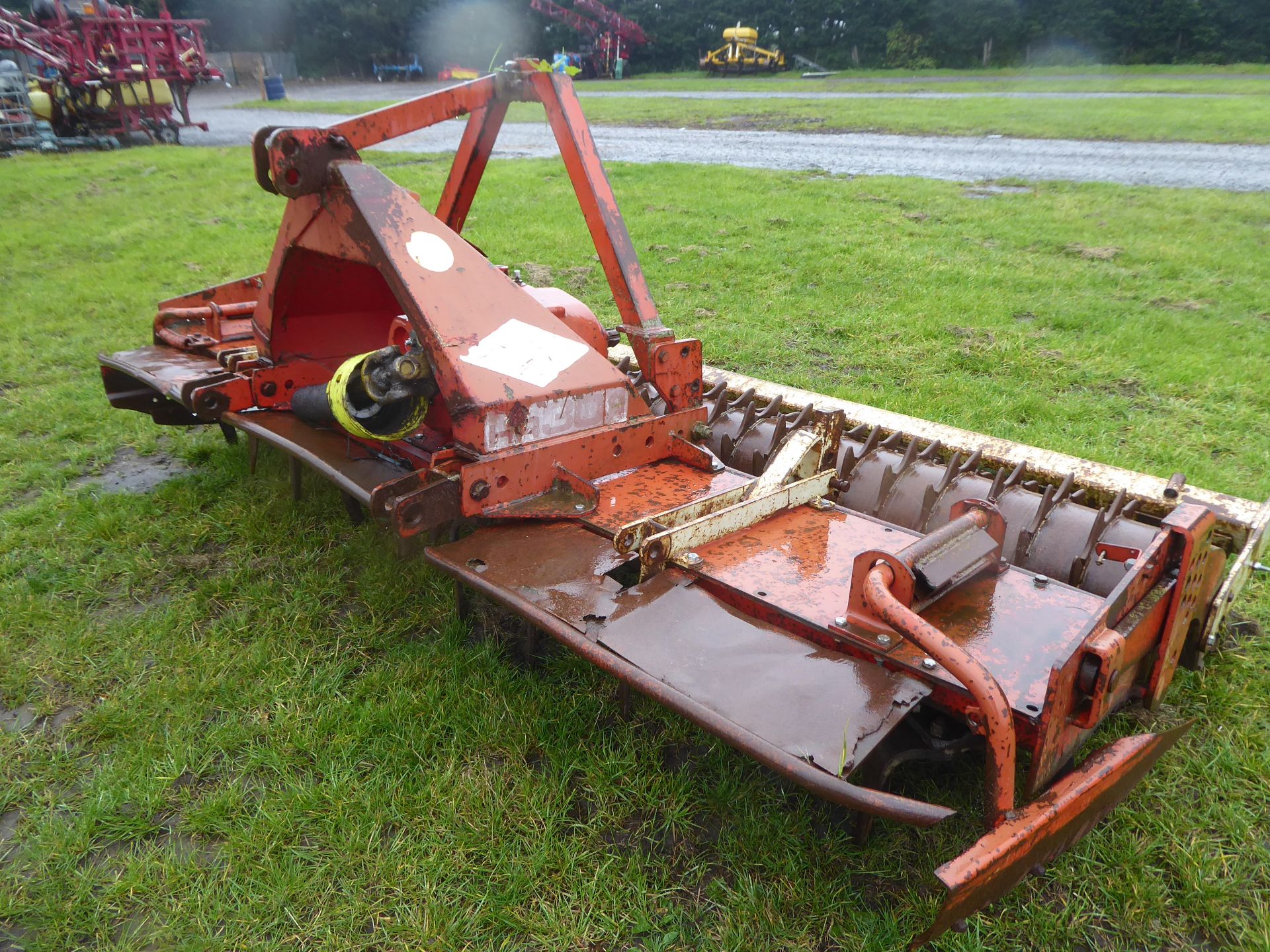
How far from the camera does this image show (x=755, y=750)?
182 cm

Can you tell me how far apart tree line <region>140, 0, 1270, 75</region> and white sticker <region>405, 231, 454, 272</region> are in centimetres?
3034

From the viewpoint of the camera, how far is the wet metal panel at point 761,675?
1876 millimetres

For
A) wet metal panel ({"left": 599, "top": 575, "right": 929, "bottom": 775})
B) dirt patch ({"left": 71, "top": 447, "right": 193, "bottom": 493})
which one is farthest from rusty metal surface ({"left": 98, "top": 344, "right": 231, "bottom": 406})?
wet metal panel ({"left": 599, "top": 575, "right": 929, "bottom": 775})

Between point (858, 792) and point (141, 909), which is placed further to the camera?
point (141, 909)

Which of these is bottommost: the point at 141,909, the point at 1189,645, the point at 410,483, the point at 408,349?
the point at 141,909

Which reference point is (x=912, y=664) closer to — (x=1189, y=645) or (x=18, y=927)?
(x=1189, y=645)

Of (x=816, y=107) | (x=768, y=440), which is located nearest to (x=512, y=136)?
(x=816, y=107)

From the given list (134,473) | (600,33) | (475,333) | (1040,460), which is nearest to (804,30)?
(600,33)

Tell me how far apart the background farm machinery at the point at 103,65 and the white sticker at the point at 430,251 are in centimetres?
1583

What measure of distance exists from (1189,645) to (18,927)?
3.15 meters

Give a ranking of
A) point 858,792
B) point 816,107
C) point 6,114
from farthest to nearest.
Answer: point 816,107
point 6,114
point 858,792

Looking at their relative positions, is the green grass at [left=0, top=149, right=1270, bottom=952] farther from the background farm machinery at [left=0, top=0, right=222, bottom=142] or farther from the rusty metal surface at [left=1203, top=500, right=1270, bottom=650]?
the background farm machinery at [left=0, top=0, right=222, bottom=142]

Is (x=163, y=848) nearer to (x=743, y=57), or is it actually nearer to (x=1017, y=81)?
(x=1017, y=81)

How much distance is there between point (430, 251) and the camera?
9.24 feet
